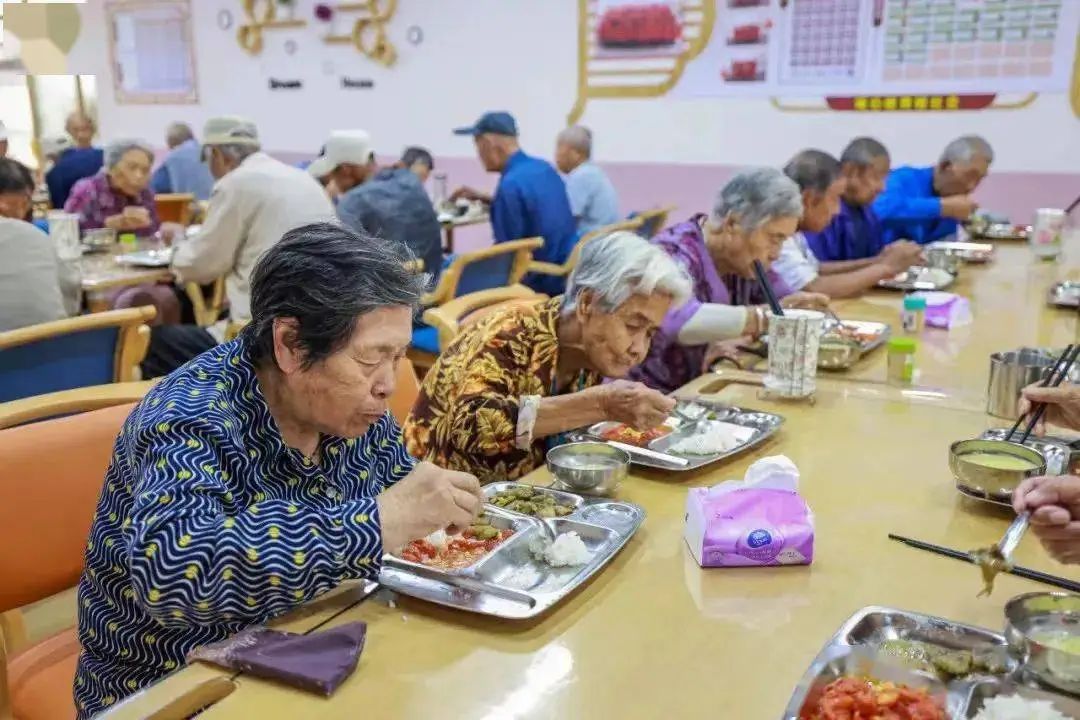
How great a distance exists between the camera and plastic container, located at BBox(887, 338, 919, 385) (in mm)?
2377

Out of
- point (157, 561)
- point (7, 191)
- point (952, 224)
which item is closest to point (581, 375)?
point (157, 561)

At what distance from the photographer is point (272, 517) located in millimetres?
1141

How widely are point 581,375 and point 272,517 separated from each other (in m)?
1.04

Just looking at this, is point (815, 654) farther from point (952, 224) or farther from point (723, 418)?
point (952, 224)

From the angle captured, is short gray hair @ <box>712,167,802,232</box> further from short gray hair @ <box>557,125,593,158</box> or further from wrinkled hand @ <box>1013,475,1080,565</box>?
short gray hair @ <box>557,125,593,158</box>

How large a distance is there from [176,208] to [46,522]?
196 inches

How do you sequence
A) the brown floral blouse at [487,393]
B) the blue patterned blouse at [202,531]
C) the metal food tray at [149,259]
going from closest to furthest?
the blue patterned blouse at [202,531] < the brown floral blouse at [487,393] < the metal food tray at [149,259]

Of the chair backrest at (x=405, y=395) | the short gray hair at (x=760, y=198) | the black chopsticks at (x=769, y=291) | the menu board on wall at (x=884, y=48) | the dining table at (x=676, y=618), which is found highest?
the menu board on wall at (x=884, y=48)

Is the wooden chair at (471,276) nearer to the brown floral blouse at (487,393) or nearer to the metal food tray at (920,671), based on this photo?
the brown floral blouse at (487,393)

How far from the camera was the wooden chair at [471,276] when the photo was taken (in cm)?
370

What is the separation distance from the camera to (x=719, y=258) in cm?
284

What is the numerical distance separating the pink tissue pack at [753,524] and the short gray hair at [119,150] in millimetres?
4611

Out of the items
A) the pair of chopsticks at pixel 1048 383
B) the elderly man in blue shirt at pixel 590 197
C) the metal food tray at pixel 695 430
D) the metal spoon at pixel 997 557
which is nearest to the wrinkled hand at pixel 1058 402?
the pair of chopsticks at pixel 1048 383

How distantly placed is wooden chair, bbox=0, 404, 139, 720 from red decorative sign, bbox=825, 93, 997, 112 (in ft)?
17.9
